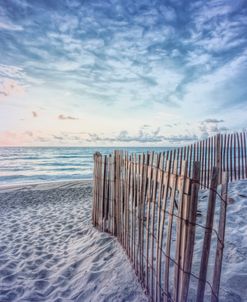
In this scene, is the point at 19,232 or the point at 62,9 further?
the point at 62,9

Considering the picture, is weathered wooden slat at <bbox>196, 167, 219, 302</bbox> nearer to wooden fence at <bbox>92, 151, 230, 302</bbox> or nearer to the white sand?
wooden fence at <bbox>92, 151, 230, 302</bbox>

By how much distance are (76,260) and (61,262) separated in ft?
0.91

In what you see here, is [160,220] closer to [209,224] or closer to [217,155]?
[209,224]

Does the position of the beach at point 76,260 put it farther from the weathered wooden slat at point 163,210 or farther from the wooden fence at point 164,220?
the weathered wooden slat at point 163,210

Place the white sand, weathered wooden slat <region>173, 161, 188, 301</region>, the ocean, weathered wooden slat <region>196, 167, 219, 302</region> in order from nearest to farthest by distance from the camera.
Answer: weathered wooden slat <region>196, 167, 219, 302</region> < weathered wooden slat <region>173, 161, 188, 301</region> < the white sand < the ocean

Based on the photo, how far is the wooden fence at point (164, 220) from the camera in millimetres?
1726

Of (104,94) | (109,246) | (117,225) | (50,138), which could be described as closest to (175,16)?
(117,225)

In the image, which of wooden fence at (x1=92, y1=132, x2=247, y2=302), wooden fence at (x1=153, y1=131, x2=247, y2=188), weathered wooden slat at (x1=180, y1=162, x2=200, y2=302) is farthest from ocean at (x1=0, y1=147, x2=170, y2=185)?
weathered wooden slat at (x1=180, y1=162, x2=200, y2=302)

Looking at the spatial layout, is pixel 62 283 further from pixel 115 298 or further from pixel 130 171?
pixel 130 171

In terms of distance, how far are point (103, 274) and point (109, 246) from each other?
889 millimetres

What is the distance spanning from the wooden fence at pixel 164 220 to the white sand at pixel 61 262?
0.27m

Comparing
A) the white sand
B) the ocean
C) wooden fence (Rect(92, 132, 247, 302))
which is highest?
wooden fence (Rect(92, 132, 247, 302))

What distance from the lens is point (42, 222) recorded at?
630 centimetres

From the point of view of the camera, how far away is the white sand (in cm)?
292
